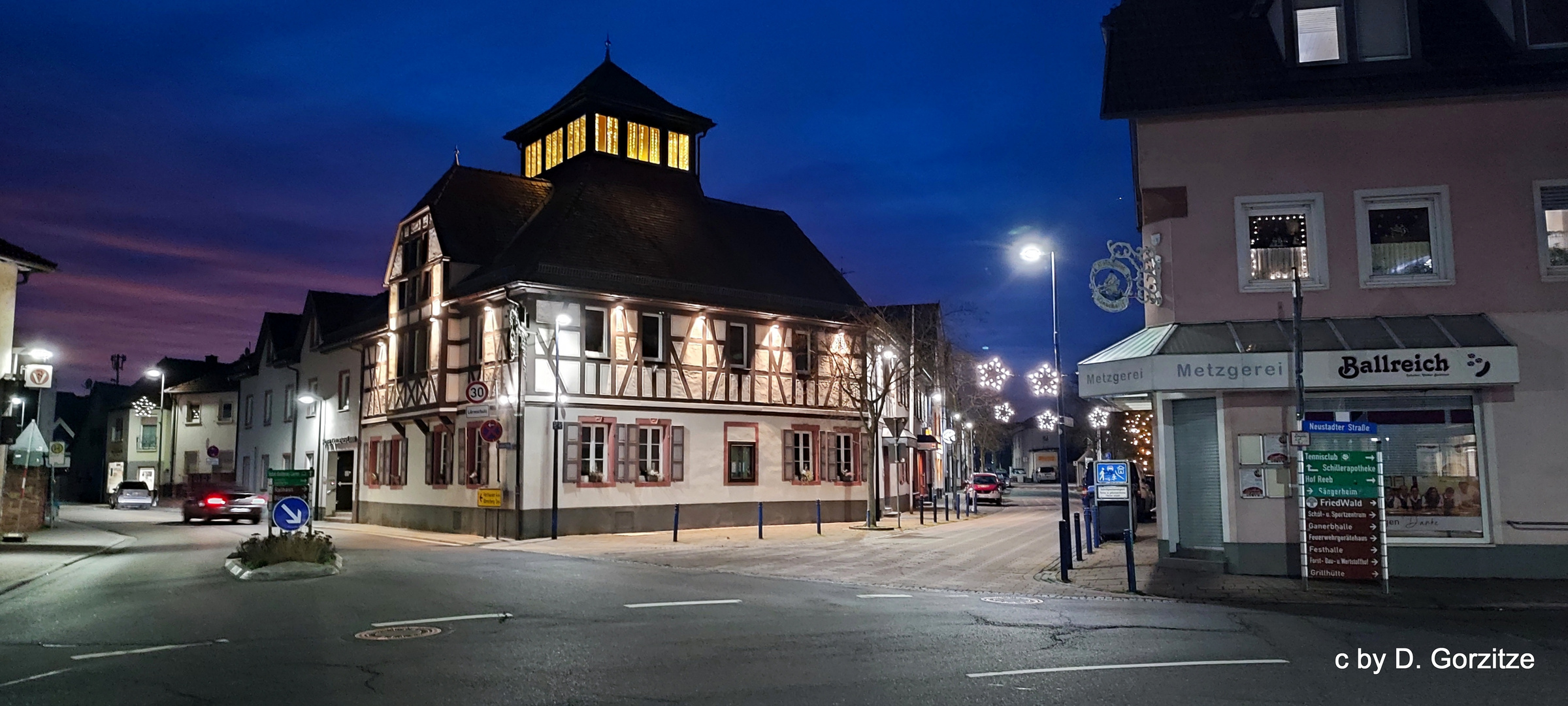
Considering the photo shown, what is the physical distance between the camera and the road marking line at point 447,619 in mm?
11695

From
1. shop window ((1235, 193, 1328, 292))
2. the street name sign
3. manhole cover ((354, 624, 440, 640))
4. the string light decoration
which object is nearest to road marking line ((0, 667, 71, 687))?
manhole cover ((354, 624, 440, 640))

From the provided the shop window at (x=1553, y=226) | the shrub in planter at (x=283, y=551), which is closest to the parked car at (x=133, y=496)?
the shrub in planter at (x=283, y=551)

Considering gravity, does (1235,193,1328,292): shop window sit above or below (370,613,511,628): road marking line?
above

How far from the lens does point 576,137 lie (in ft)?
120

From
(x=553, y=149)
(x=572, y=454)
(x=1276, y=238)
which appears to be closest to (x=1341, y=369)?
(x=1276, y=238)

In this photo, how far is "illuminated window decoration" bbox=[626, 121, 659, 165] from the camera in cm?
3694

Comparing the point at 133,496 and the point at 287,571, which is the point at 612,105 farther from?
the point at 133,496

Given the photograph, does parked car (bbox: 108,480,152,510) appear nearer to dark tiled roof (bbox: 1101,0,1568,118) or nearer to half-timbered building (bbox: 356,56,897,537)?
half-timbered building (bbox: 356,56,897,537)

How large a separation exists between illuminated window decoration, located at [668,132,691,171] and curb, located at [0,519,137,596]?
2007cm

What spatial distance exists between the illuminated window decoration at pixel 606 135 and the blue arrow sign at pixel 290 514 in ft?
66.4

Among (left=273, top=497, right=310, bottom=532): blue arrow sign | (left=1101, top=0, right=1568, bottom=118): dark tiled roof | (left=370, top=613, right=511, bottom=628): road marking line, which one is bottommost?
(left=370, top=613, right=511, bottom=628): road marking line

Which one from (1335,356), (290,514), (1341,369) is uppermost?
(1335,356)

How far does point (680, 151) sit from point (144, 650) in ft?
99.5

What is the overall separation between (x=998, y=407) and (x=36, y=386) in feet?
177
